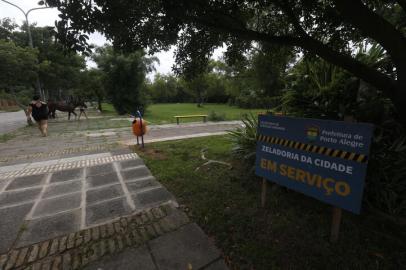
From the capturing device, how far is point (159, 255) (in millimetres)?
2074

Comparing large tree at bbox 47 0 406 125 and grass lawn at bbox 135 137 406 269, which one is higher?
large tree at bbox 47 0 406 125

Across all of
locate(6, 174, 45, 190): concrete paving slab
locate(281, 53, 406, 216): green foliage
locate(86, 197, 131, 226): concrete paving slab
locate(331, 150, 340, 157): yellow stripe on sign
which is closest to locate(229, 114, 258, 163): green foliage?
locate(281, 53, 406, 216): green foliage

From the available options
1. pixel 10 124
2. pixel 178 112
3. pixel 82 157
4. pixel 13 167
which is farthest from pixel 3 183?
pixel 178 112

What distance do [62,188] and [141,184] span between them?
1.34 meters

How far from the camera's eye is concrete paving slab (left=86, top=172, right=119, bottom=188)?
3.71 metres

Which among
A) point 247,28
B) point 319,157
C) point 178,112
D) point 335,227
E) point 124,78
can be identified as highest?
point 124,78

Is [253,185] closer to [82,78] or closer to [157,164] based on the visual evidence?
[157,164]

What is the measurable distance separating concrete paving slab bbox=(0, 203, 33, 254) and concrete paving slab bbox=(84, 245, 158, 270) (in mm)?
1103

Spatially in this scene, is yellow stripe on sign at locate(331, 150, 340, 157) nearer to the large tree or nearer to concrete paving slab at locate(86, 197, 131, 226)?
the large tree

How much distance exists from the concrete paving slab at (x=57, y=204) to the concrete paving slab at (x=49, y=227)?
0.15 metres

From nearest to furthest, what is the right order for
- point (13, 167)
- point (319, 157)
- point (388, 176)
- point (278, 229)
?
point (319, 157) → point (278, 229) → point (388, 176) → point (13, 167)

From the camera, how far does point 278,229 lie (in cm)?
244

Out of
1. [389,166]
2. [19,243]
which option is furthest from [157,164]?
→ [389,166]

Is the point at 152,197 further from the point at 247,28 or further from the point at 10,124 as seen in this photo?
the point at 10,124
